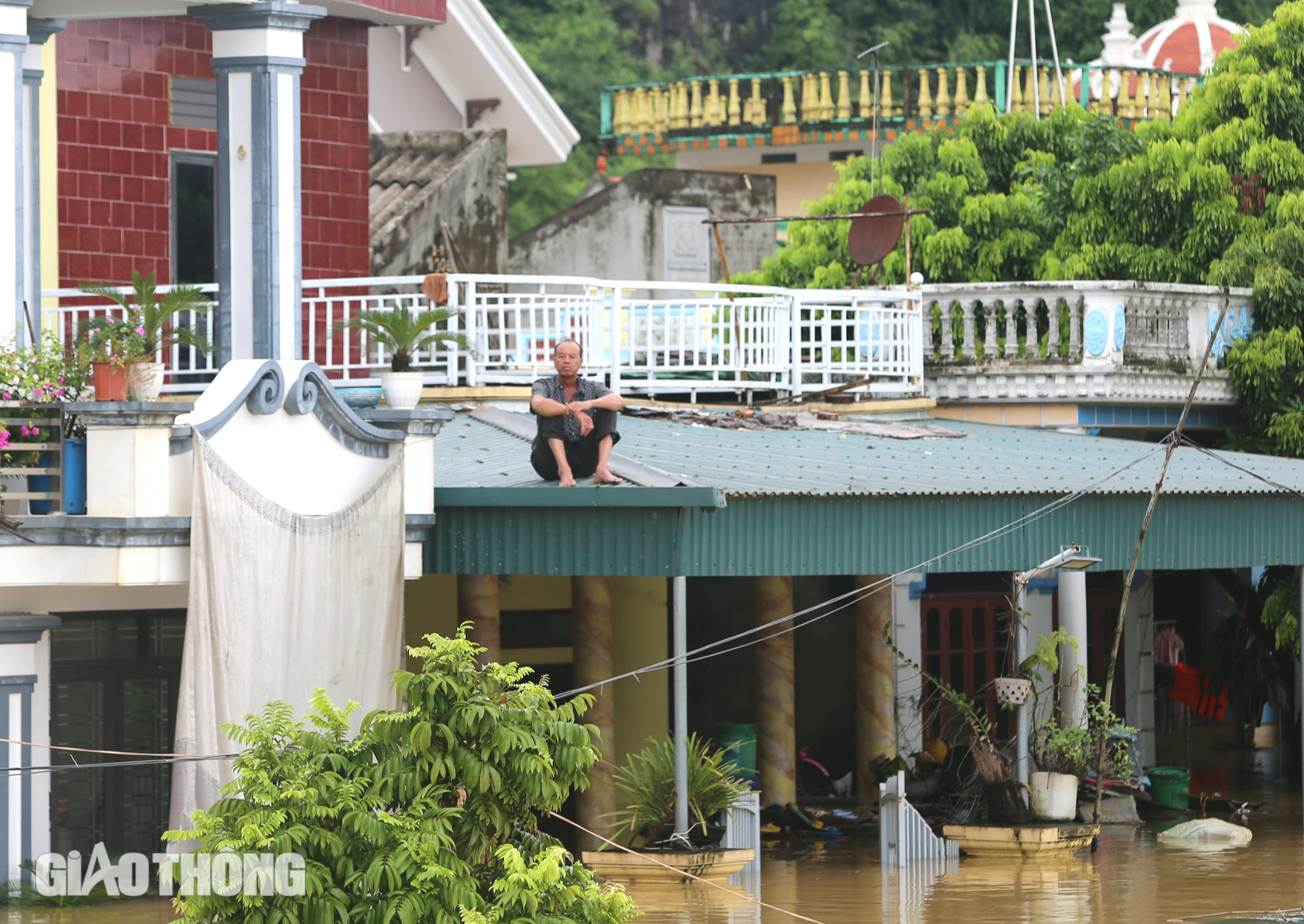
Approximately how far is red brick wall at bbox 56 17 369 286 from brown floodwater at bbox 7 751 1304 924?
21.8ft

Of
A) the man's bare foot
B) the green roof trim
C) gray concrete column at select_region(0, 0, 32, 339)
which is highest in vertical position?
gray concrete column at select_region(0, 0, 32, 339)

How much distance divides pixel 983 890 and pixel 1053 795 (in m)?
1.67

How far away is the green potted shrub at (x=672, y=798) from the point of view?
1574cm

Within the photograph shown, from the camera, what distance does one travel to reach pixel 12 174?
609 inches

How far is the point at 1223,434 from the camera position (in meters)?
23.0

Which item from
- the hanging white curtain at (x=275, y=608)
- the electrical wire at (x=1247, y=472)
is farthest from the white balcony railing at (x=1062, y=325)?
the hanging white curtain at (x=275, y=608)

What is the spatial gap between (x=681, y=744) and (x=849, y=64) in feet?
105

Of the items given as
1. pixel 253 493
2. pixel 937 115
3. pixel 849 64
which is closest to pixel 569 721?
pixel 253 493

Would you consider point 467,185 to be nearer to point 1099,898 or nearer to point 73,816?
point 73,816

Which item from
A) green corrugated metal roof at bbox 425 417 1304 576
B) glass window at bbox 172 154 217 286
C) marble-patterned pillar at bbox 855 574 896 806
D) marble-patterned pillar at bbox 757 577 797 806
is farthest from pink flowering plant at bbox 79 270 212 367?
marble-patterned pillar at bbox 855 574 896 806

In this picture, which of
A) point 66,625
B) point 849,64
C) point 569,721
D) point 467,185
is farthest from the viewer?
point 849,64

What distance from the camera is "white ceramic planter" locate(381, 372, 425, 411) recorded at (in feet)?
51.8

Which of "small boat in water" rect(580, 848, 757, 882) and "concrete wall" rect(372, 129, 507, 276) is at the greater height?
"concrete wall" rect(372, 129, 507, 276)

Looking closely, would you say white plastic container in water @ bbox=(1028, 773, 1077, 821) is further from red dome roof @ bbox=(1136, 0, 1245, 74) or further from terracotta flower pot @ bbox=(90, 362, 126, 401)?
red dome roof @ bbox=(1136, 0, 1245, 74)
